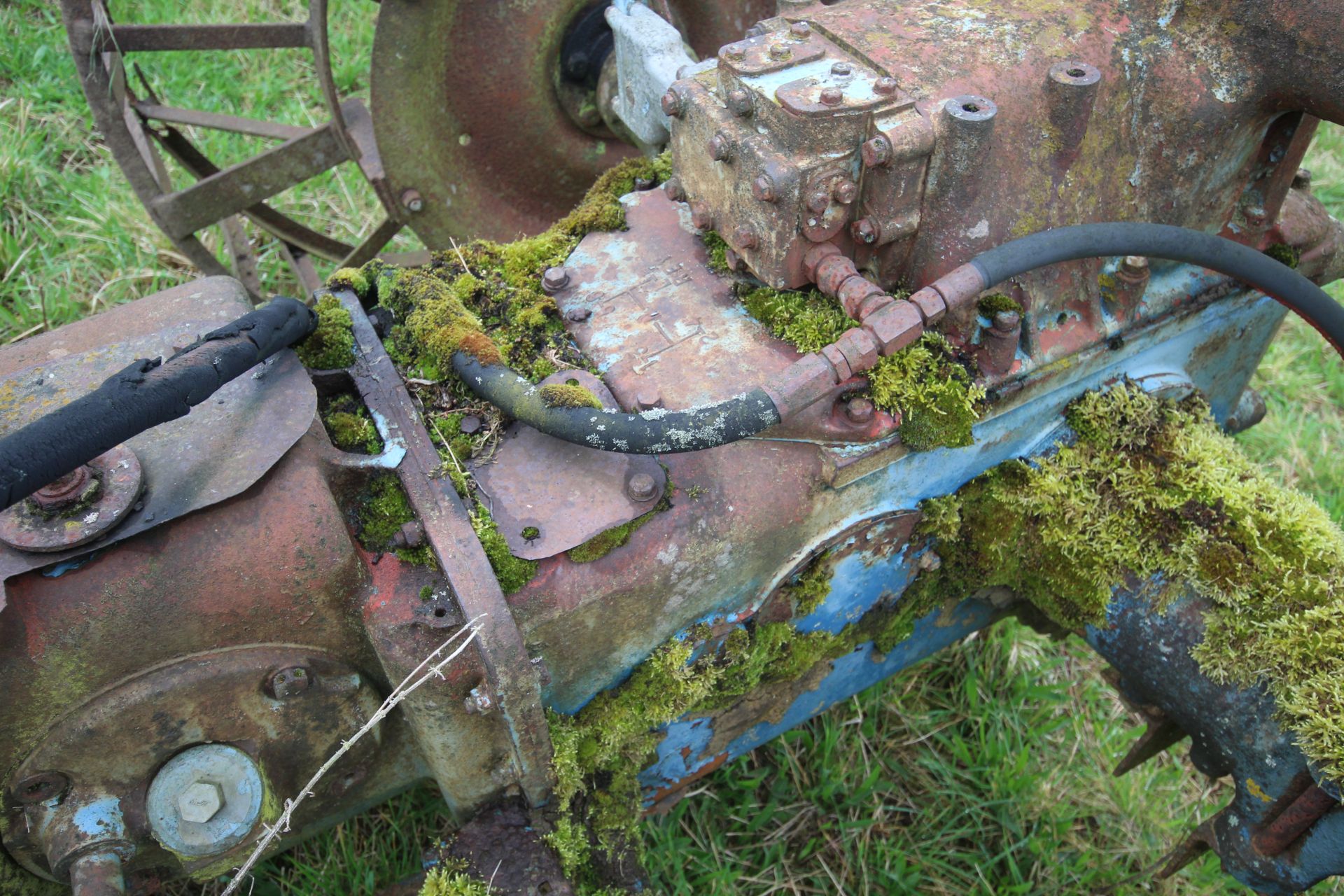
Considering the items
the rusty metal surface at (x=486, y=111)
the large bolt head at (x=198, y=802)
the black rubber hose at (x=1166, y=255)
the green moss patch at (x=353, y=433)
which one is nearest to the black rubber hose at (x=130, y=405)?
the green moss patch at (x=353, y=433)

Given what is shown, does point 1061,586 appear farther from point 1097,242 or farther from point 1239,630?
point 1097,242

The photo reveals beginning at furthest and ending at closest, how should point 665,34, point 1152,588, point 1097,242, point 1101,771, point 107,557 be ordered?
point 1101,771 < point 665,34 < point 1152,588 < point 1097,242 < point 107,557

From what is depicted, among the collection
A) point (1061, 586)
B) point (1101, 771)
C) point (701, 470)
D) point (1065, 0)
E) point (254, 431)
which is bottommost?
point (1101, 771)

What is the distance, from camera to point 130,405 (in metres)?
1.23

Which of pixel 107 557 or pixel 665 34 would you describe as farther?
pixel 665 34

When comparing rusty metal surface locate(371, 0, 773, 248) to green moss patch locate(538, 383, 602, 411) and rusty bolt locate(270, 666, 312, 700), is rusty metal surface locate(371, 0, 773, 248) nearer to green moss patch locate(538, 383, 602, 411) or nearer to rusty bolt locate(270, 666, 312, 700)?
green moss patch locate(538, 383, 602, 411)

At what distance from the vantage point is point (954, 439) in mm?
1604

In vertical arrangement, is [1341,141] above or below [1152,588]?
below

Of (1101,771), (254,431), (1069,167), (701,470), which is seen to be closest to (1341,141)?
(1101,771)

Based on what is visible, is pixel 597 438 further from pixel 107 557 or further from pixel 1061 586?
pixel 1061 586

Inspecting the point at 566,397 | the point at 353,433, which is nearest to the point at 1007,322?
the point at 566,397

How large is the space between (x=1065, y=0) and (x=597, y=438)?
1135mm

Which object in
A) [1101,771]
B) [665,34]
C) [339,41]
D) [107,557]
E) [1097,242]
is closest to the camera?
[107,557]

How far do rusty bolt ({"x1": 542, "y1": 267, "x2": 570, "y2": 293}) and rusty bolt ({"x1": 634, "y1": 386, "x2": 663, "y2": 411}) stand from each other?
30 cm
